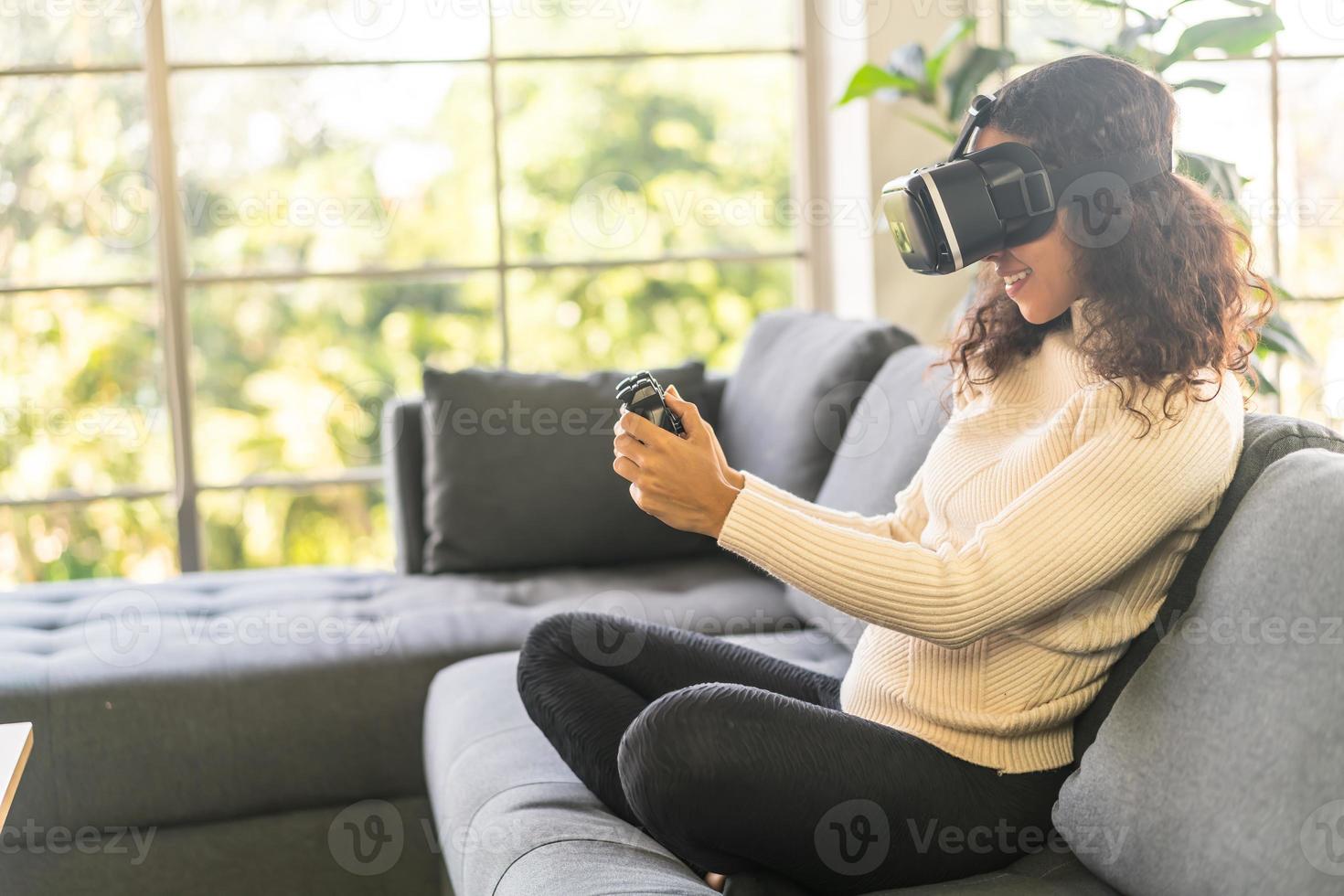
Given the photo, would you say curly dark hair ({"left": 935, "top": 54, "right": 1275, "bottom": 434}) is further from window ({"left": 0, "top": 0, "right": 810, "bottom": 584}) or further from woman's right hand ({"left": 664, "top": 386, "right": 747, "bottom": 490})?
window ({"left": 0, "top": 0, "right": 810, "bottom": 584})

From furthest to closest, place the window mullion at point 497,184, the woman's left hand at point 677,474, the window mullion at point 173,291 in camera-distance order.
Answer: the window mullion at point 497,184 → the window mullion at point 173,291 → the woman's left hand at point 677,474

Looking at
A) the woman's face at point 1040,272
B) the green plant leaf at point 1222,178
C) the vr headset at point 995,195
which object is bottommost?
the woman's face at point 1040,272

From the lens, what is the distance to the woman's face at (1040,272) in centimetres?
122

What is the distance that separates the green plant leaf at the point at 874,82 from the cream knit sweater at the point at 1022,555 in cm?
141

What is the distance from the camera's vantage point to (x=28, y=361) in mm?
3076

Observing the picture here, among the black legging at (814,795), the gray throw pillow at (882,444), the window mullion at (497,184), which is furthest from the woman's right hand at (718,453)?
the window mullion at (497,184)

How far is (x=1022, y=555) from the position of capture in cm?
110

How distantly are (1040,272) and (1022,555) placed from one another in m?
0.30

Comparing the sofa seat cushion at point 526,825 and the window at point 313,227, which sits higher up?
the window at point 313,227

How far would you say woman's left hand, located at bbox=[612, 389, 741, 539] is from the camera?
3.96 ft

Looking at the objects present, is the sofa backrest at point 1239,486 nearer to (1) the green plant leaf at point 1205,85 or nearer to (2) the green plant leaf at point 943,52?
(1) the green plant leaf at point 1205,85

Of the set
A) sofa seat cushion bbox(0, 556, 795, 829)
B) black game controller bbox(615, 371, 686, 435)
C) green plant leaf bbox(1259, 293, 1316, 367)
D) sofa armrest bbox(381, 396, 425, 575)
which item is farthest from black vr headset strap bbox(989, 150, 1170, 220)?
sofa armrest bbox(381, 396, 425, 575)

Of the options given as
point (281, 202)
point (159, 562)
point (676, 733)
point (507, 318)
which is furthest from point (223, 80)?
point (676, 733)

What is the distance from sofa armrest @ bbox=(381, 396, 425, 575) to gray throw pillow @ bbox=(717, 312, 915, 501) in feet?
2.08
